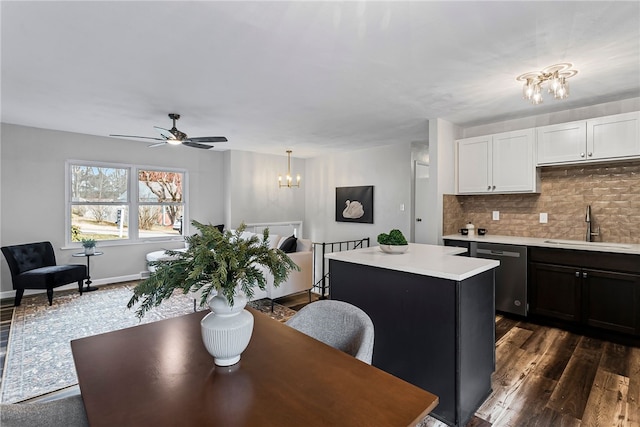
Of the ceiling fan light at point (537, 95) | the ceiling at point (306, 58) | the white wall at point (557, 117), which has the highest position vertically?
the ceiling at point (306, 58)

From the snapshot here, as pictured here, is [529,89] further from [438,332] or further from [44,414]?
[44,414]

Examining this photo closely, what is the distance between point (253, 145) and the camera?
590 cm

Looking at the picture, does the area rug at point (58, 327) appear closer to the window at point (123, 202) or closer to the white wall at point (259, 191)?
the window at point (123, 202)

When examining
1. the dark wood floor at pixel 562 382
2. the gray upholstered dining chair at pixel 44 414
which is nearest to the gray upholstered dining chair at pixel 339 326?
the gray upholstered dining chair at pixel 44 414

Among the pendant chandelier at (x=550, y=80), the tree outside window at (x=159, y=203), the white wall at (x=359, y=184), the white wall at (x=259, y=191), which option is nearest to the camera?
the pendant chandelier at (x=550, y=80)

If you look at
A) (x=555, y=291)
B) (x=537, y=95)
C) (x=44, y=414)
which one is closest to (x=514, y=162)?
(x=537, y=95)

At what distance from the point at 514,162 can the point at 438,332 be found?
8.98 ft

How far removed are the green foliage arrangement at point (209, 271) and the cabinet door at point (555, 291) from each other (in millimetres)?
3433

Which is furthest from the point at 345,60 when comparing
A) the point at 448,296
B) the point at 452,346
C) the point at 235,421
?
the point at 235,421

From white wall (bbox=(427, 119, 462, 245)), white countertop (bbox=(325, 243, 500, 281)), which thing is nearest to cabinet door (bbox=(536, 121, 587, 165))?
white wall (bbox=(427, 119, 462, 245))

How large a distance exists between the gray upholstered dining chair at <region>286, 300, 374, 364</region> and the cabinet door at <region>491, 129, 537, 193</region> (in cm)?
323

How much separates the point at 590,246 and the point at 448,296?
2.34m

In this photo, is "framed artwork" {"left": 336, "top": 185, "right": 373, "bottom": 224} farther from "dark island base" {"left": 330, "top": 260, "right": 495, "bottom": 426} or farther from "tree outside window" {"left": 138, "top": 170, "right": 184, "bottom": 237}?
"dark island base" {"left": 330, "top": 260, "right": 495, "bottom": 426}

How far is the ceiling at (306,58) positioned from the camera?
1.88 metres
